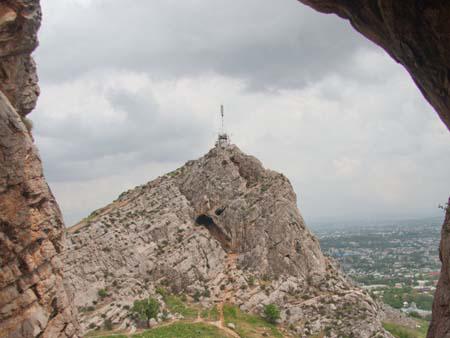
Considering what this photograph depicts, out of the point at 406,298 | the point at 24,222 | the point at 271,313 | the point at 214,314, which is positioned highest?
the point at 24,222

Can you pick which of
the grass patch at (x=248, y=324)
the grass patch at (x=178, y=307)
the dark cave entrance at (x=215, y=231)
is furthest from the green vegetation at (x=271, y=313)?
the dark cave entrance at (x=215, y=231)

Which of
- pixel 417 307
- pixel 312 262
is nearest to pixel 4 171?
pixel 312 262

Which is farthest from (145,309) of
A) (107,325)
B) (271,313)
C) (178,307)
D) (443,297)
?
(443,297)

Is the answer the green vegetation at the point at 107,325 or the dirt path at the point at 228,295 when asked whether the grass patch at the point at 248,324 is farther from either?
the green vegetation at the point at 107,325

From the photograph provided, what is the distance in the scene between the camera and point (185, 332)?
51531 millimetres

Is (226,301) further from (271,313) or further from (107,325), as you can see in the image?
(107,325)

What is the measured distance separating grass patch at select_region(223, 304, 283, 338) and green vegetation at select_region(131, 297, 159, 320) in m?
8.89

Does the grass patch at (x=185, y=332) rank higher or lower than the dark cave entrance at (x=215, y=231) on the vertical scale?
lower

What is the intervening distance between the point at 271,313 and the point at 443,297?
141 ft

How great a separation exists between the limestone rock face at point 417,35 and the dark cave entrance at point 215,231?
5404 cm

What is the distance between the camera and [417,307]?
455 feet

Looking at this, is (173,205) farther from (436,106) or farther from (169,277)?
(436,106)

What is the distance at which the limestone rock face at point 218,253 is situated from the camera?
198 feet

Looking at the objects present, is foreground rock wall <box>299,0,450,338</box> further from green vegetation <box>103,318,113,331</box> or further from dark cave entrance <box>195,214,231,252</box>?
dark cave entrance <box>195,214,231,252</box>
